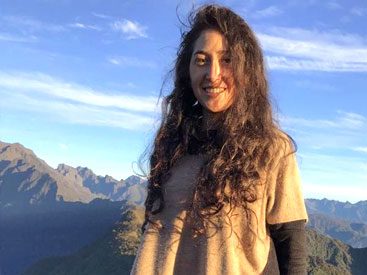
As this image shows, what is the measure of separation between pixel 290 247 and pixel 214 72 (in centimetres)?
103

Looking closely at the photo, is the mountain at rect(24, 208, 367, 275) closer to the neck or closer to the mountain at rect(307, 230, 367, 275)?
the mountain at rect(307, 230, 367, 275)

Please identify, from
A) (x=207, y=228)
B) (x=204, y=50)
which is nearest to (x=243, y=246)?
(x=207, y=228)

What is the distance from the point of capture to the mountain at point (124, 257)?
134 m

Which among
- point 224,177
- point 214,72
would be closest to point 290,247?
point 224,177

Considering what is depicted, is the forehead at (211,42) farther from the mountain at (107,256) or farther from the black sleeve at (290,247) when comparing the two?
the mountain at (107,256)

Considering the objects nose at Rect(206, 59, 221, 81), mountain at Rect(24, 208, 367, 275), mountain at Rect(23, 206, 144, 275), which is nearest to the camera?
nose at Rect(206, 59, 221, 81)

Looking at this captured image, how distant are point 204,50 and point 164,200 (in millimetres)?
886

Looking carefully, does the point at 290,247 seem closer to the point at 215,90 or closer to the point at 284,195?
the point at 284,195


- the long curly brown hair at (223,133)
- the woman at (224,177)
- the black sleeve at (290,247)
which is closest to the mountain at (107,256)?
the long curly brown hair at (223,133)

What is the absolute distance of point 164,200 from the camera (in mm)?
2924

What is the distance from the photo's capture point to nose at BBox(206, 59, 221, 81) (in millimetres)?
2920

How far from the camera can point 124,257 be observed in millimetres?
135625

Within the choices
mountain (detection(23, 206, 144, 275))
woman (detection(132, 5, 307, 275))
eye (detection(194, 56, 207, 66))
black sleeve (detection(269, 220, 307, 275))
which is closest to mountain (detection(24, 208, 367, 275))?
mountain (detection(23, 206, 144, 275))

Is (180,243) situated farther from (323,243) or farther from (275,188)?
(323,243)
